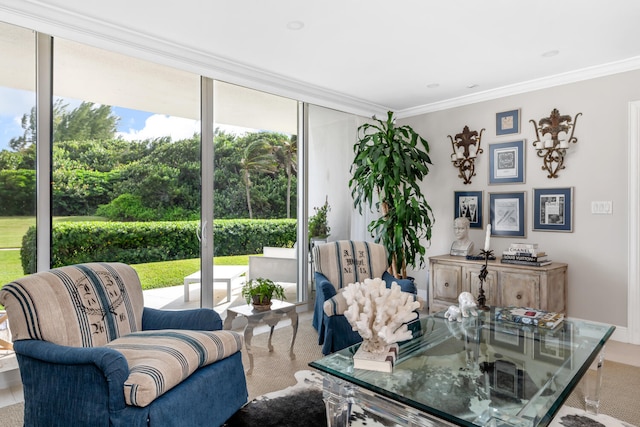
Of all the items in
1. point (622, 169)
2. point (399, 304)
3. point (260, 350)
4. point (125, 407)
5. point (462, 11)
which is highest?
point (462, 11)

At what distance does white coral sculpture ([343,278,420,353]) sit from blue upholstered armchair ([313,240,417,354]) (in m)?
1.06

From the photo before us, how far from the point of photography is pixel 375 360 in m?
1.81

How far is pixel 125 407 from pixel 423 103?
14.4ft

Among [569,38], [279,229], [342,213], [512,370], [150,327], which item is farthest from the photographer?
[342,213]

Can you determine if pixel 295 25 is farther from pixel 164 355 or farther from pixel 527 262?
pixel 527 262

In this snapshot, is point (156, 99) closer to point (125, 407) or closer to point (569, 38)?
A: point (125, 407)

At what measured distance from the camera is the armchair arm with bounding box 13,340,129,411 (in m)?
1.56

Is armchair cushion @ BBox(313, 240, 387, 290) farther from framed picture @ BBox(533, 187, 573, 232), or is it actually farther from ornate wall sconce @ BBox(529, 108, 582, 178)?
ornate wall sconce @ BBox(529, 108, 582, 178)

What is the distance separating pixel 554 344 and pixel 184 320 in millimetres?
2002

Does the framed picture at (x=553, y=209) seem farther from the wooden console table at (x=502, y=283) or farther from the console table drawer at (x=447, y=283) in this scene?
the console table drawer at (x=447, y=283)

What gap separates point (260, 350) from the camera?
10.7 feet

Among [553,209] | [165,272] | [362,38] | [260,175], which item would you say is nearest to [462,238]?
[553,209]

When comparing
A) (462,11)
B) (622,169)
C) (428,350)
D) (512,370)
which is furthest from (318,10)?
(622,169)

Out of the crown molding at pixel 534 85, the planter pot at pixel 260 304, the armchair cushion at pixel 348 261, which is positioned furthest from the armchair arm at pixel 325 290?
the crown molding at pixel 534 85
